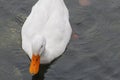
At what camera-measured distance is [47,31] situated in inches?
385

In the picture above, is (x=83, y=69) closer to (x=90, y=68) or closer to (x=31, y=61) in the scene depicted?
(x=90, y=68)

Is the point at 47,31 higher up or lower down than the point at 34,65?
higher up

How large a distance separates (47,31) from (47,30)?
0.08 feet

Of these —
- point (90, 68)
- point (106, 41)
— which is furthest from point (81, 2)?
point (90, 68)

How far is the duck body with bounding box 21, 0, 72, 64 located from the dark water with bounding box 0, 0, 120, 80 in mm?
274

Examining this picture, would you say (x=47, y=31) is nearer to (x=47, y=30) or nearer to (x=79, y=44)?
(x=47, y=30)

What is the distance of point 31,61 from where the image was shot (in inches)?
373

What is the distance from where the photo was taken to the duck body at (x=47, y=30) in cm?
→ 975

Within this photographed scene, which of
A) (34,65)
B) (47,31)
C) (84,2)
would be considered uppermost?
(47,31)

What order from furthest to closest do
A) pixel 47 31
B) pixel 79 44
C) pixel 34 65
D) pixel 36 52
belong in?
1. pixel 79 44
2. pixel 47 31
3. pixel 34 65
4. pixel 36 52

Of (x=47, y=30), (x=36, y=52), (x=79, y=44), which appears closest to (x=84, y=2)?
(x=79, y=44)

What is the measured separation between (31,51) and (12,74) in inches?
25.4

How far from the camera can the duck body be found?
975cm

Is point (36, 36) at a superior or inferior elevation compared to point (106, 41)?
superior
